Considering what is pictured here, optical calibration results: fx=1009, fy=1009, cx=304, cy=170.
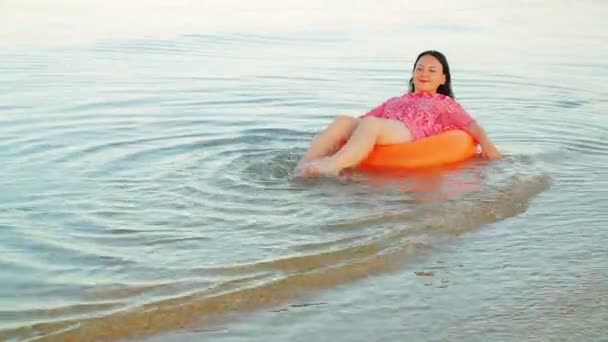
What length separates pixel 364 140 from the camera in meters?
6.64

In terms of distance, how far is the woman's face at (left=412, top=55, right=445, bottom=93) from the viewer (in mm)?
7258

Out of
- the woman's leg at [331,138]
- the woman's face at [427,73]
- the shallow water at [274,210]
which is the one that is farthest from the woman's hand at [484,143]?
the woman's leg at [331,138]

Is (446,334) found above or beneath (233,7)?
beneath

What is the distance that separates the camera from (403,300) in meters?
4.06

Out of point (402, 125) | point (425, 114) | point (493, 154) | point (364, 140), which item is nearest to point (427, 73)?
point (425, 114)

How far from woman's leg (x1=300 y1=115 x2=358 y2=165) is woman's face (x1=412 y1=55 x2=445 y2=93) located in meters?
0.67

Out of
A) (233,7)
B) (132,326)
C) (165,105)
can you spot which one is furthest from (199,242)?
(233,7)

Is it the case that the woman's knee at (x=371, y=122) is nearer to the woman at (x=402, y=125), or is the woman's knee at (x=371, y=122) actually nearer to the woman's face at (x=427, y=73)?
the woman at (x=402, y=125)

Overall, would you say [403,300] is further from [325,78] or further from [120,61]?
[120,61]

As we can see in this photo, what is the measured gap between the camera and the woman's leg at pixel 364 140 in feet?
21.1

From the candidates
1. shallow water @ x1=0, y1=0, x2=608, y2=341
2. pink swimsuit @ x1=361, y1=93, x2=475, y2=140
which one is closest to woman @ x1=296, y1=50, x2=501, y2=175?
pink swimsuit @ x1=361, y1=93, x2=475, y2=140

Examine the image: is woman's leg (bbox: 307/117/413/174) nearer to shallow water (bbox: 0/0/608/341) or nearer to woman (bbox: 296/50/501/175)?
woman (bbox: 296/50/501/175)

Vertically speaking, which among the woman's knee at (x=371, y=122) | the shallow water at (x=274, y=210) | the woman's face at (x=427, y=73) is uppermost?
the woman's face at (x=427, y=73)

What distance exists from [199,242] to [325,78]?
6.37m
